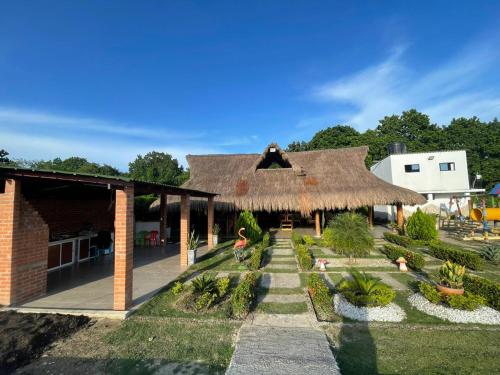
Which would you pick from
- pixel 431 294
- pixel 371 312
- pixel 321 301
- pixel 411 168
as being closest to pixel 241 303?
pixel 321 301

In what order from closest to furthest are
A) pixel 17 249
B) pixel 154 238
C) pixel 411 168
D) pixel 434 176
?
pixel 17 249, pixel 154 238, pixel 434 176, pixel 411 168

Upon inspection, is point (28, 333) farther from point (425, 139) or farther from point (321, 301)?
point (425, 139)

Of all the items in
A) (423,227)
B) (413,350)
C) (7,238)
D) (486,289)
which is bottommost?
(413,350)

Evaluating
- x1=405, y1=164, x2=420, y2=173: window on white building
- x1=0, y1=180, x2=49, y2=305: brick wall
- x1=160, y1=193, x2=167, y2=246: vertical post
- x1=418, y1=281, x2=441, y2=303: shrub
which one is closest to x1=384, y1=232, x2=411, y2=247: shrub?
x1=418, y1=281, x2=441, y2=303: shrub

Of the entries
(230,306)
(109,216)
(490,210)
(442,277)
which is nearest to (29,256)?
(230,306)

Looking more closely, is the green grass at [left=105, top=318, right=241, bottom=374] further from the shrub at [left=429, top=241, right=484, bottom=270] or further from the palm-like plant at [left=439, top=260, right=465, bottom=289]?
the shrub at [left=429, top=241, right=484, bottom=270]

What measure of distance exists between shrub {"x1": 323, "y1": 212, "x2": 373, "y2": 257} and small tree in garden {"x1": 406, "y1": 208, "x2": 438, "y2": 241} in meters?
5.17

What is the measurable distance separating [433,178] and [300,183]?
16453 mm

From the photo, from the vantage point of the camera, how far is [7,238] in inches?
229

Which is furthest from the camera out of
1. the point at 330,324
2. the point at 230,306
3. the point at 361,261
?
the point at 361,261

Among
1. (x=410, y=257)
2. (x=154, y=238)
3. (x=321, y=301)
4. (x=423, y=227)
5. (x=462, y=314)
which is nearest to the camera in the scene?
(x=462, y=314)

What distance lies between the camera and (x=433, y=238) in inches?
508

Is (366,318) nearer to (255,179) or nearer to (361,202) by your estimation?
(361,202)

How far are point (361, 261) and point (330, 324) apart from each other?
19.2 feet
